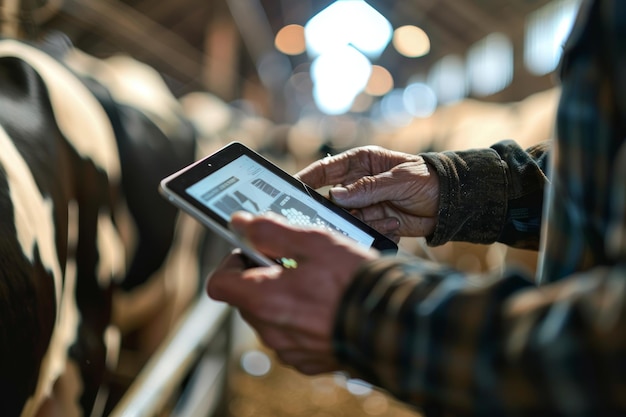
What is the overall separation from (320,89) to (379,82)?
1.11 meters

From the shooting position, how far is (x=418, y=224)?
2.03 ft

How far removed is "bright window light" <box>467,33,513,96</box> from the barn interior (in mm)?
13

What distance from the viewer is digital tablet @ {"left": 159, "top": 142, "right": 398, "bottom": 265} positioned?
0.43 m

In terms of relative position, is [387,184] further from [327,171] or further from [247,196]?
[247,196]

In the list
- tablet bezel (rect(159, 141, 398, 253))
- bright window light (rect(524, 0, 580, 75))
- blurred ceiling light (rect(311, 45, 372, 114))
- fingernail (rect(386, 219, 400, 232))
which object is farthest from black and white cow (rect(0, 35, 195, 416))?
bright window light (rect(524, 0, 580, 75))

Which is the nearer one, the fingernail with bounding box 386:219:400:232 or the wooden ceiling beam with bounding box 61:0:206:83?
the fingernail with bounding box 386:219:400:232

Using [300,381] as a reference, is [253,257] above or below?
above

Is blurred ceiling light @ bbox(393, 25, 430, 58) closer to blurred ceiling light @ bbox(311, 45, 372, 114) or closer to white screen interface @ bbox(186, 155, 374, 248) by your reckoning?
blurred ceiling light @ bbox(311, 45, 372, 114)

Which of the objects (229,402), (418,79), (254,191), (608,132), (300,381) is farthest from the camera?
(418,79)

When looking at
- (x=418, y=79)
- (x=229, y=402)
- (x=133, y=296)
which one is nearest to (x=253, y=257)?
(x=133, y=296)

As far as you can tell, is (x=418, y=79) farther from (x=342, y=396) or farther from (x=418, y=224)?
(x=418, y=224)

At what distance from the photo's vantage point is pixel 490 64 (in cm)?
321

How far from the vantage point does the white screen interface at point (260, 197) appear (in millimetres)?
454

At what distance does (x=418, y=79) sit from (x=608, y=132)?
5177 mm
